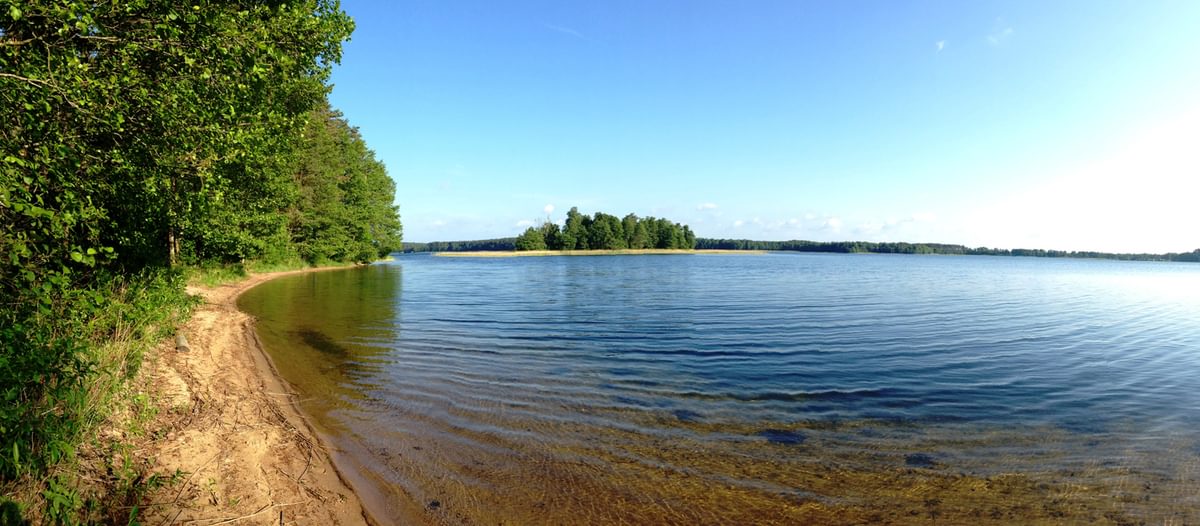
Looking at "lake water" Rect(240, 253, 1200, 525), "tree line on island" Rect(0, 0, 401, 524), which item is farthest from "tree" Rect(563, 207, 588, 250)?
"tree line on island" Rect(0, 0, 401, 524)

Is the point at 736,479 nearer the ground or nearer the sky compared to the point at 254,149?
nearer the ground

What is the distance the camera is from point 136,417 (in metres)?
6.34

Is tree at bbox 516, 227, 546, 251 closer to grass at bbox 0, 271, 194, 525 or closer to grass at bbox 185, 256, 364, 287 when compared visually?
grass at bbox 185, 256, 364, 287

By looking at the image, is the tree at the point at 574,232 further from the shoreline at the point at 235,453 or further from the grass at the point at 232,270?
the shoreline at the point at 235,453

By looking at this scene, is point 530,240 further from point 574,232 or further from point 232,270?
point 232,270

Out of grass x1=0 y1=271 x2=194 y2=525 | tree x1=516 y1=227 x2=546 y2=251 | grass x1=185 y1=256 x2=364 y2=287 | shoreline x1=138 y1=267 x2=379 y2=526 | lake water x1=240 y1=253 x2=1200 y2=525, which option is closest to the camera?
grass x1=0 y1=271 x2=194 y2=525

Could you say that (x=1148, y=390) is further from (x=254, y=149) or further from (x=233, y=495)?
(x=254, y=149)

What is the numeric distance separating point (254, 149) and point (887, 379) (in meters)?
16.3

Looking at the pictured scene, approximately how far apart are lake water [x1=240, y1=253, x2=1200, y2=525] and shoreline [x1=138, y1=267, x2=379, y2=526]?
480 mm

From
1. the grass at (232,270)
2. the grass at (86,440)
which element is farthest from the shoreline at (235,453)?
the grass at (232,270)

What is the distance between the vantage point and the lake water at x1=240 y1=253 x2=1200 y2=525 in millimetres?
6383

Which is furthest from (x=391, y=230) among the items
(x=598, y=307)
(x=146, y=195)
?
(x=146, y=195)

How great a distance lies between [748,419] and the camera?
9320 millimetres

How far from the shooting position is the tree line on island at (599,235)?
162 metres
